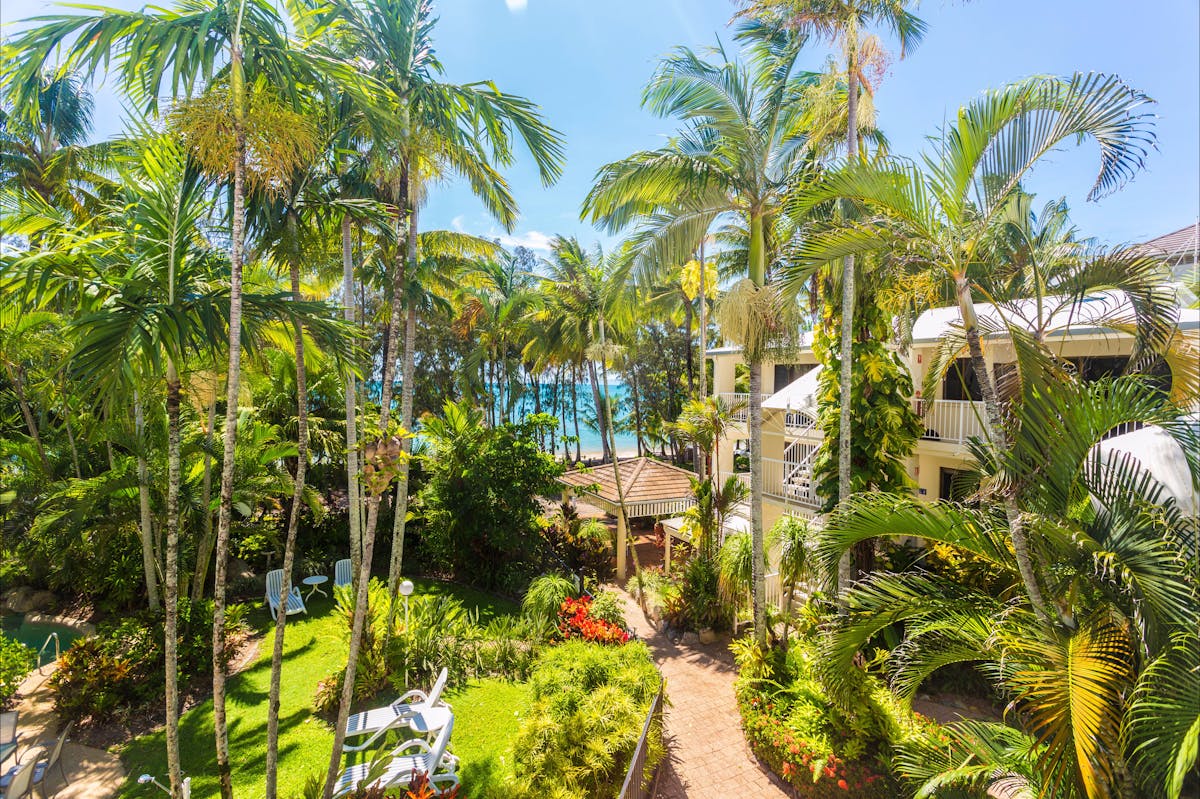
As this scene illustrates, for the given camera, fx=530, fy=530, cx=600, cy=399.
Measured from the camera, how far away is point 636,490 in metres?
15.5

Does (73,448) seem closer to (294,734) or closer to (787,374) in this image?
(294,734)

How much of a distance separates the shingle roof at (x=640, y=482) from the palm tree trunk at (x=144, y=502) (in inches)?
356

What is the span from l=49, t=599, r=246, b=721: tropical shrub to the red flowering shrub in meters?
6.30

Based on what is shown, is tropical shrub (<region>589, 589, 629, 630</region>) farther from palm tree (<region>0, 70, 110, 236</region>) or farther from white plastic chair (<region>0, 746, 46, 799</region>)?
palm tree (<region>0, 70, 110, 236</region>)

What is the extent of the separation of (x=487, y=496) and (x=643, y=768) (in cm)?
761

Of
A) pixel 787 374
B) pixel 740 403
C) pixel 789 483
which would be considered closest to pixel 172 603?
pixel 789 483

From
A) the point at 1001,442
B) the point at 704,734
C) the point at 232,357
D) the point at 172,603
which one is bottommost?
the point at 704,734

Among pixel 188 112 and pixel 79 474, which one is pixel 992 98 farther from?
pixel 79 474

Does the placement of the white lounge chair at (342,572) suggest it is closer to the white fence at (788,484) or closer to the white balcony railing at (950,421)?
the white fence at (788,484)

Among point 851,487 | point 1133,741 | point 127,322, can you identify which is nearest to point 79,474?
point 127,322

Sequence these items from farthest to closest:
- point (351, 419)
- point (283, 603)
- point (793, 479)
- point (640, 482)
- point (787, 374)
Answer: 1. point (787, 374)
2. point (640, 482)
3. point (793, 479)
4. point (351, 419)
5. point (283, 603)

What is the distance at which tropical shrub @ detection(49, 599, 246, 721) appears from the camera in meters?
8.07

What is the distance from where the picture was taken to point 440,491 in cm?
1366

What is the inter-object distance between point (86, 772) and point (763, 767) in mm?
9102
